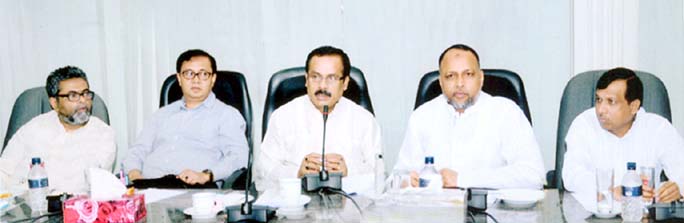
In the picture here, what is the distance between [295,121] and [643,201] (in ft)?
4.74

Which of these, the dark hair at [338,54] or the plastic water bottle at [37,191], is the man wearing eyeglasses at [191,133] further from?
the plastic water bottle at [37,191]

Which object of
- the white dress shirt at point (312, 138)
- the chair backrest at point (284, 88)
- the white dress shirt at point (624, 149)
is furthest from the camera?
the chair backrest at point (284, 88)

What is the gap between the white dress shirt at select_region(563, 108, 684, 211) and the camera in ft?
8.16

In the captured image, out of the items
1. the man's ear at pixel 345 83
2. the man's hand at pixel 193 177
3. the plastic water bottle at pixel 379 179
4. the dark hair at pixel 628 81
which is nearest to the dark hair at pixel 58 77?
the man's hand at pixel 193 177

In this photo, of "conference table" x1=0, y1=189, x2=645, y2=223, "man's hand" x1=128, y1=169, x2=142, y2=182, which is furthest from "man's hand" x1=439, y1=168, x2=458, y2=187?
"man's hand" x1=128, y1=169, x2=142, y2=182

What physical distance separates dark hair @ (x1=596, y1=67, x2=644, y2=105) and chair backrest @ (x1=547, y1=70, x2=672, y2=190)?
1 centimetres

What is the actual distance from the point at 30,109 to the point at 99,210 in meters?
1.63

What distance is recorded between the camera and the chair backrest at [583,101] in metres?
2.53

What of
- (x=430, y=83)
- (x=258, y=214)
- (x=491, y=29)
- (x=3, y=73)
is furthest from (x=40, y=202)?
(x=491, y=29)

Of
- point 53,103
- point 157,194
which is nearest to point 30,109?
point 53,103

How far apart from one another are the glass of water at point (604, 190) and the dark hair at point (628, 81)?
0.29 meters

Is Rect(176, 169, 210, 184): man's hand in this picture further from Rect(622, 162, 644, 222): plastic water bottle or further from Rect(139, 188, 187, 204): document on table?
Rect(622, 162, 644, 222): plastic water bottle

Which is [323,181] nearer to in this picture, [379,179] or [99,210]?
[379,179]

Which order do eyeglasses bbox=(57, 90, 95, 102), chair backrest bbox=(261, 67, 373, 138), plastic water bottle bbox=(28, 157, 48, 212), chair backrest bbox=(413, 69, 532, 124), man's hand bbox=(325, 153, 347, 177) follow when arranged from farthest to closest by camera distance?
1. eyeglasses bbox=(57, 90, 95, 102)
2. chair backrest bbox=(261, 67, 373, 138)
3. chair backrest bbox=(413, 69, 532, 124)
4. man's hand bbox=(325, 153, 347, 177)
5. plastic water bottle bbox=(28, 157, 48, 212)
